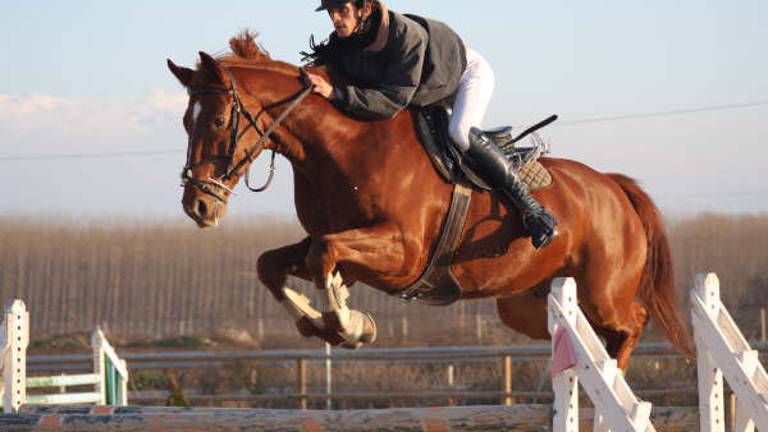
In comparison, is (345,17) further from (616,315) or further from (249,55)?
(616,315)

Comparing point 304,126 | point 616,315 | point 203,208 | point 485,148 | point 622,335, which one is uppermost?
point 304,126

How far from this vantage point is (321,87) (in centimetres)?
597

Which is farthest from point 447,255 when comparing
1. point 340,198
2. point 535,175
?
point 535,175

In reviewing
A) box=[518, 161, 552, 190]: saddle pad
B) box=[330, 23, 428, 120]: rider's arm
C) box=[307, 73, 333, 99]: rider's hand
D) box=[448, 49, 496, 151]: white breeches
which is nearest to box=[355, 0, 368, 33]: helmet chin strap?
box=[330, 23, 428, 120]: rider's arm

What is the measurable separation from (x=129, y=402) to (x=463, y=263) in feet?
23.8

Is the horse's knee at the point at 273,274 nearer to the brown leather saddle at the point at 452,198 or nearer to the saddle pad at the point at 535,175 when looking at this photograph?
the brown leather saddle at the point at 452,198

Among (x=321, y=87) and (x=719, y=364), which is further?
(x=321, y=87)

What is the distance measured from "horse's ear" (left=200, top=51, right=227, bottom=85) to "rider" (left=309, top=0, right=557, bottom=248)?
49cm

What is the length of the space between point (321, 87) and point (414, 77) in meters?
0.46

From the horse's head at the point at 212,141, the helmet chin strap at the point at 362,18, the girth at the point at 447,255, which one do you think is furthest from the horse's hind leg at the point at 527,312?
the horse's head at the point at 212,141

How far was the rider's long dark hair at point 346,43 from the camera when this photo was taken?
592 centimetres

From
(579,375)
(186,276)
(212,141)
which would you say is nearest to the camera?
(579,375)

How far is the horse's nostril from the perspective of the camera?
5570mm

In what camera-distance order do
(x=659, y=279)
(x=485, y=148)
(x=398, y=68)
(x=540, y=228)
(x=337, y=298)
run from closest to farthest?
(x=337, y=298) < (x=398, y=68) < (x=485, y=148) < (x=540, y=228) < (x=659, y=279)
